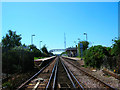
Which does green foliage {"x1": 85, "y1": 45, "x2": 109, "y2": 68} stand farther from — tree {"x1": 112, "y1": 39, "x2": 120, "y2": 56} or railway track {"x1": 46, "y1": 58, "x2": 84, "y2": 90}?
railway track {"x1": 46, "y1": 58, "x2": 84, "y2": 90}

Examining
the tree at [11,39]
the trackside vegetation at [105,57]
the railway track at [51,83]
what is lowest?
the railway track at [51,83]

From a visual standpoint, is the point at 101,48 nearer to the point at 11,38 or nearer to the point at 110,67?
the point at 110,67

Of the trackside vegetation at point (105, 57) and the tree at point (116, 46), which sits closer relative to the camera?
the tree at point (116, 46)

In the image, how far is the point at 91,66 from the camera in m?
18.8

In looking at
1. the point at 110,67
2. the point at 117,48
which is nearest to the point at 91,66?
the point at 110,67

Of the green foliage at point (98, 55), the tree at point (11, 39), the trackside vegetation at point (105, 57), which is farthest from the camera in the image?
the tree at point (11, 39)

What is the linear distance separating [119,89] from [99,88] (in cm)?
102

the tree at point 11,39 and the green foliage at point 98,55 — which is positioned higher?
the tree at point 11,39

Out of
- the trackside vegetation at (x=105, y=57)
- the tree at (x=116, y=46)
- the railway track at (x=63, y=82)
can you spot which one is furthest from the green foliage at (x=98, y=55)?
the railway track at (x=63, y=82)

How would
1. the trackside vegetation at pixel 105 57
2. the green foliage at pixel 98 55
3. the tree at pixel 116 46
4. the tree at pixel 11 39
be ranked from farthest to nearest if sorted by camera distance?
1. the tree at pixel 11 39
2. the green foliage at pixel 98 55
3. the trackside vegetation at pixel 105 57
4. the tree at pixel 116 46

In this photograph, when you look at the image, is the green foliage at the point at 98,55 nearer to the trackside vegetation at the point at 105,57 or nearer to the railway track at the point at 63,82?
the trackside vegetation at the point at 105,57

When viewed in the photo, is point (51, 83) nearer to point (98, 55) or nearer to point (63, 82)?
point (63, 82)

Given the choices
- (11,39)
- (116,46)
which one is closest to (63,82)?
(116,46)

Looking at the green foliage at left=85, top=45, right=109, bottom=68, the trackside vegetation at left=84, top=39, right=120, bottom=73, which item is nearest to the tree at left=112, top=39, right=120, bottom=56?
the trackside vegetation at left=84, top=39, right=120, bottom=73
